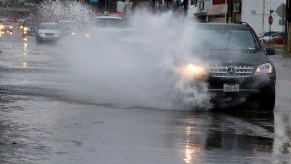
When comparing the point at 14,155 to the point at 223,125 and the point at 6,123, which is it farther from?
the point at 223,125

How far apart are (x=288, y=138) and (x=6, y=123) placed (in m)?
4.10

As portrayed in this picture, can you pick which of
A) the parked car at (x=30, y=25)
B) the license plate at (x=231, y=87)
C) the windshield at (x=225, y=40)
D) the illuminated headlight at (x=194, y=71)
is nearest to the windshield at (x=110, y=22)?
the windshield at (x=225, y=40)

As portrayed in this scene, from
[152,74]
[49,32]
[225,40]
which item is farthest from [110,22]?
[225,40]

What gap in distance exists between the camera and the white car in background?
57.0m

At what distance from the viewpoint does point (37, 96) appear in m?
18.0

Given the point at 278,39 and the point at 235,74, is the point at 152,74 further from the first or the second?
the point at 278,39

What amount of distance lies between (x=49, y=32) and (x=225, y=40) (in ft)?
133

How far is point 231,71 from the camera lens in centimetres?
1620

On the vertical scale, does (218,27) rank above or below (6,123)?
above

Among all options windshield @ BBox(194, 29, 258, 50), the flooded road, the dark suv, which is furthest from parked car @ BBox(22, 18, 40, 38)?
the dark suv

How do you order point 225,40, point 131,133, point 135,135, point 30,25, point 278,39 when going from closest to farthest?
point 135,135 < point 131,133 < point 225,40 < point 278,39 < point 30,25

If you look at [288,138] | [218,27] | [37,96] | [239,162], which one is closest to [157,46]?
[218,27]

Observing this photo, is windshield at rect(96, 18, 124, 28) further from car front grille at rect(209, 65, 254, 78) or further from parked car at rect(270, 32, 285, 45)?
parked car at rect(270, 32, 285, 45)

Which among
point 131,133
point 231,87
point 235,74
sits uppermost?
point 235,74
